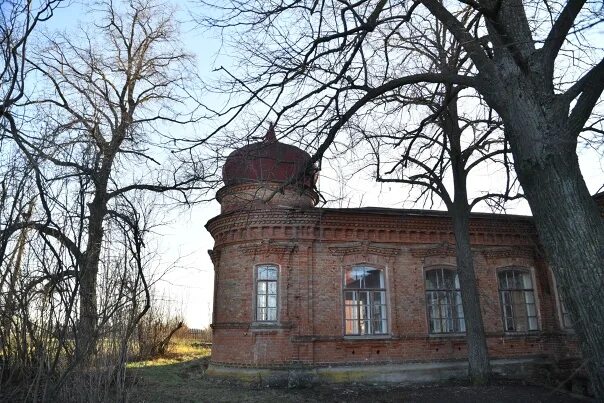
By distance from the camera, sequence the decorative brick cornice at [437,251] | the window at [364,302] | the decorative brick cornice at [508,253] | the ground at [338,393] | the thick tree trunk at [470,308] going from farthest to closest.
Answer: the decorative brick cornice at [508,253]
the decorative brick cornice at [437,251]
the window at [364,302]
the thick tree trunk at [470,308]
the ground at [338,393]

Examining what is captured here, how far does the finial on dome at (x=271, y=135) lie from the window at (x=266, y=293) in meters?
7.22

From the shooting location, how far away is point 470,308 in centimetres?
1183

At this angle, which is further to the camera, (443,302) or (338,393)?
(443,302)

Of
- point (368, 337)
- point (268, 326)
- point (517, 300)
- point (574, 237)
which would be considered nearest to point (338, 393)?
point (368, 337)

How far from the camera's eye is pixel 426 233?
14844 millimetres

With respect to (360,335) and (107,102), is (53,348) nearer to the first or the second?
(360,335)

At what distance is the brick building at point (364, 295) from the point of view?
13.1 metres

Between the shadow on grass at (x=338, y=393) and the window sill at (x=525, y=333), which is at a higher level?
the window sill at (x=525, y=333)

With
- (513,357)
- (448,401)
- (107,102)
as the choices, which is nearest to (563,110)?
(448,401)

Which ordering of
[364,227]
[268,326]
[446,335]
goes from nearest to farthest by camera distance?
[268,326] → [446,335] → [364,227]

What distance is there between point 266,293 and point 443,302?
18.2 feet

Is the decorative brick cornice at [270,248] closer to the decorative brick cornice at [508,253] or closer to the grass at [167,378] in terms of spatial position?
the grass at [167,378]

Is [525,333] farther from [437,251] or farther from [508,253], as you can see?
[437,251]

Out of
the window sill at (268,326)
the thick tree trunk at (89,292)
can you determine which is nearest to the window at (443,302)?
the window sill at (268,326)
